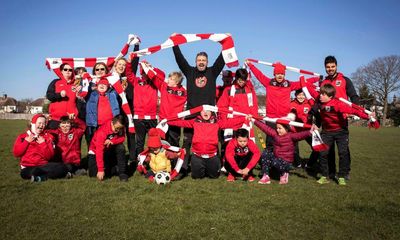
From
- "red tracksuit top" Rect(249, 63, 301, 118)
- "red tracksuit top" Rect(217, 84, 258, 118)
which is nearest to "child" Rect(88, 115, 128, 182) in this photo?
"red tracksuit top" Rect(217, 84, 258, 118)

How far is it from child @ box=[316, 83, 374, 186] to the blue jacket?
4.87 meters

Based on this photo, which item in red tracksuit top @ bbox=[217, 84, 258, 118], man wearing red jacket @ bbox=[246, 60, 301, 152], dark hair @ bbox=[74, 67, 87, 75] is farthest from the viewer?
dark hair @ bbox=[74, 67, 87, 75]

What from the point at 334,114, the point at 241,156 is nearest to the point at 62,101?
the point at 241,156

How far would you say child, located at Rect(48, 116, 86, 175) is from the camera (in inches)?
303

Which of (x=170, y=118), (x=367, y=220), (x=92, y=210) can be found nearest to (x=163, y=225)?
(x=92, y=210)

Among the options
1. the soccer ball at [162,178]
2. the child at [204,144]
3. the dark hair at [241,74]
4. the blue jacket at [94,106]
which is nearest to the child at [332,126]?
the dark hair at [241,74]

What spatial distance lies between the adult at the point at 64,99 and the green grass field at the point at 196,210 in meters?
1.62

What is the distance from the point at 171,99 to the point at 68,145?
2.71m

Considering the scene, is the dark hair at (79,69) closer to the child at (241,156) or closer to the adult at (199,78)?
the adult at (199,78)

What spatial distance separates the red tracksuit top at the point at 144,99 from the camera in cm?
873

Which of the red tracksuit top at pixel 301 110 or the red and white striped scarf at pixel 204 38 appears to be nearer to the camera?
the red and white striped scarf at pixel 204 38

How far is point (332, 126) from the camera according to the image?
7.62m

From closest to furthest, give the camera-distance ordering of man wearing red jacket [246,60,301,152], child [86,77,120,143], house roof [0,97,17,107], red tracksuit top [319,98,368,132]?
red tracksuit top [319,98,368,132]
child [86,77,120,143]
man wearing red jacket [246,60,301,152]
house roof [0,97,17,107]

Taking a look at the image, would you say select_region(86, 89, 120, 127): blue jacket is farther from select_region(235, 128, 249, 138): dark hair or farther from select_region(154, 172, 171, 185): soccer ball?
select_region(235, 128, 249, 138): dark hair
